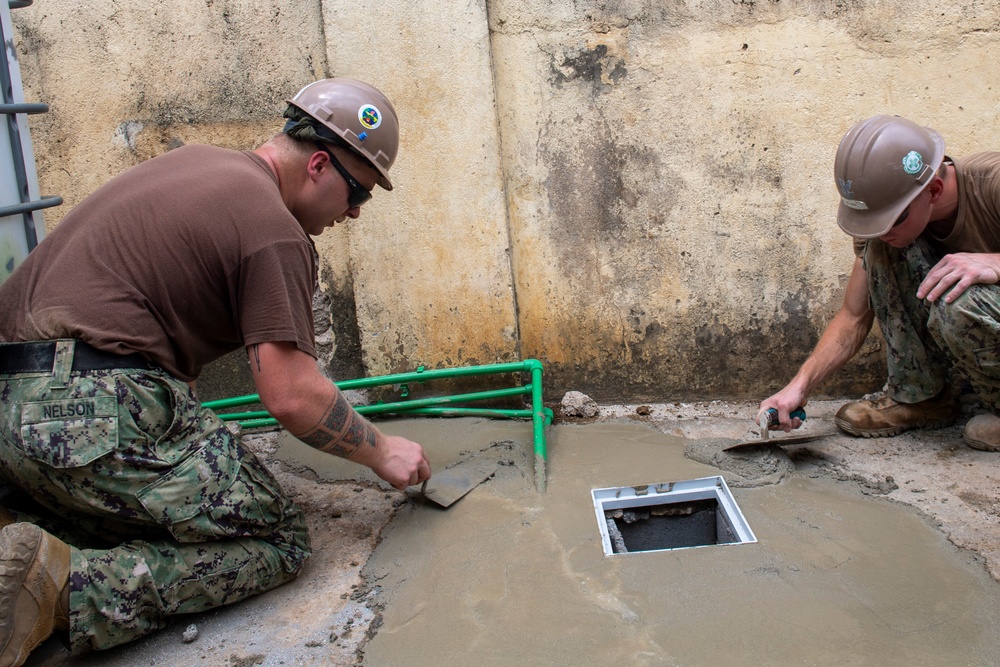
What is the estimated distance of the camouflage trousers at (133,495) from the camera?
1.69 metres

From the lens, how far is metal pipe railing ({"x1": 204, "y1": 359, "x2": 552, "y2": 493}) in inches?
108

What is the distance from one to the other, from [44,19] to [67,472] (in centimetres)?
211

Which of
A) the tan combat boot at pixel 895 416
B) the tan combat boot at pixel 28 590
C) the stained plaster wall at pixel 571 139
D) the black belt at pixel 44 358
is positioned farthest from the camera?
the stained plaster wall at pixel 571 139

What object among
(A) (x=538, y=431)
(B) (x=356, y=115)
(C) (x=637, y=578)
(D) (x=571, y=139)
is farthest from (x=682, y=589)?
(D) (x=571, y=139)

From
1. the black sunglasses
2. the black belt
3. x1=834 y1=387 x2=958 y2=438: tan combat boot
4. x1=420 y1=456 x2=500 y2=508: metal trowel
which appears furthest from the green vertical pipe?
the black belt

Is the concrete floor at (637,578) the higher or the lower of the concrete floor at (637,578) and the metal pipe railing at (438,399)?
the lower

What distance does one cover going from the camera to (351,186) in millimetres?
2027

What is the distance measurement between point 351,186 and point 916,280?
1768mm

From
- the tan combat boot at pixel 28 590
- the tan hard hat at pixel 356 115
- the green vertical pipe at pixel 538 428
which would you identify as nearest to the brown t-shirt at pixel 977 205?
the green vertical pipe at pixel 538 428

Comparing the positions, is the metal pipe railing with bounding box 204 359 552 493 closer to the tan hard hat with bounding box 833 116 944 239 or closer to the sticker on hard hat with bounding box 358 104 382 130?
the sticker on hard hat with bounding box 358 104 382 130

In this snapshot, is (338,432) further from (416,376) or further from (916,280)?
(916,280)

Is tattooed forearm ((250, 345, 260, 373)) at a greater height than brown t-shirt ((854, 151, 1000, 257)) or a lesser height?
lesser

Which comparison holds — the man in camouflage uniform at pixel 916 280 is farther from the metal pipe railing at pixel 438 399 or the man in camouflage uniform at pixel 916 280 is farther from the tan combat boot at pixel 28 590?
the tan combat boot at pixel 28 590

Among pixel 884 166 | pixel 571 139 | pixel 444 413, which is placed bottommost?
pixel 444 413
